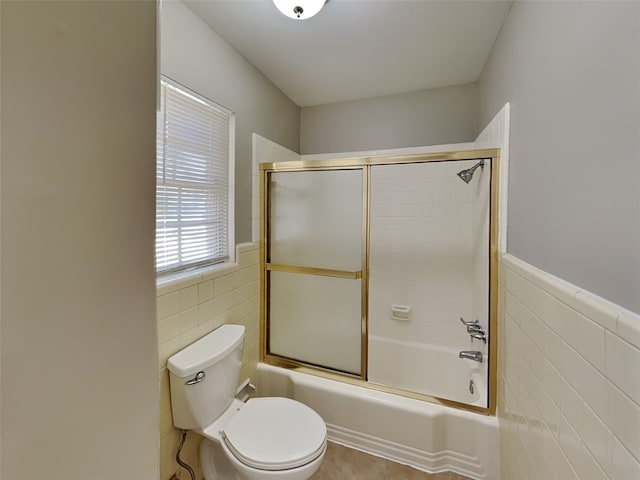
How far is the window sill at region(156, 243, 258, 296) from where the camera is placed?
1338 mm

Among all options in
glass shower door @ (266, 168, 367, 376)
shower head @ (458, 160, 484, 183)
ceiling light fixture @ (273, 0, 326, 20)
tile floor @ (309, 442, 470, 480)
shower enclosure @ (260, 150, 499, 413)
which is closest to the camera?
ceiling light fixture @ (273, 0, 326, 20)

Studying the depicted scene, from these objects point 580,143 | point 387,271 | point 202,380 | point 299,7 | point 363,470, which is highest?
point 299,7

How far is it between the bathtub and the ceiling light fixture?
222 centimetres

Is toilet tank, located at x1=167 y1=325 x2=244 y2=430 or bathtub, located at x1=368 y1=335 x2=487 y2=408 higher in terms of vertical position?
toilet tank, located at x1=167 y1=325 x2=244 y2=430

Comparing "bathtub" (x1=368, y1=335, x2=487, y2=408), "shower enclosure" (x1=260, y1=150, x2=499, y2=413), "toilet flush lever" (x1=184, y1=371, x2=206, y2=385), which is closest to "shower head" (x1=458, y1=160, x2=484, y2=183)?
"shower enclosure" (x1=260, y1=150, x2=499, y2=413)

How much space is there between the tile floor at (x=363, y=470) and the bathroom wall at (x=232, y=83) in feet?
4.73

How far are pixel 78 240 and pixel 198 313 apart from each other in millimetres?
1330

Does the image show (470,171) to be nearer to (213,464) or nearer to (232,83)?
(232,83)

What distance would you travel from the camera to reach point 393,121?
7.89 ft

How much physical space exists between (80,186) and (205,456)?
175 cm

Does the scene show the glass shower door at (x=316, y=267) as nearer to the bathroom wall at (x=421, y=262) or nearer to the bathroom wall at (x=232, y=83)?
the bathroom wall at (x=232, y=83)

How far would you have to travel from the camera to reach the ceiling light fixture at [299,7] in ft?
4.31

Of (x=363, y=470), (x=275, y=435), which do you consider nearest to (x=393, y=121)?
(x=275, y=435)

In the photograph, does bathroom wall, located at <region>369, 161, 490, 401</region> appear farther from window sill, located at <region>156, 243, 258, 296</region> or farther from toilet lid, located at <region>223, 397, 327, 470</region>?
window sill, located at <region>156, 243, 258, 296</region>
